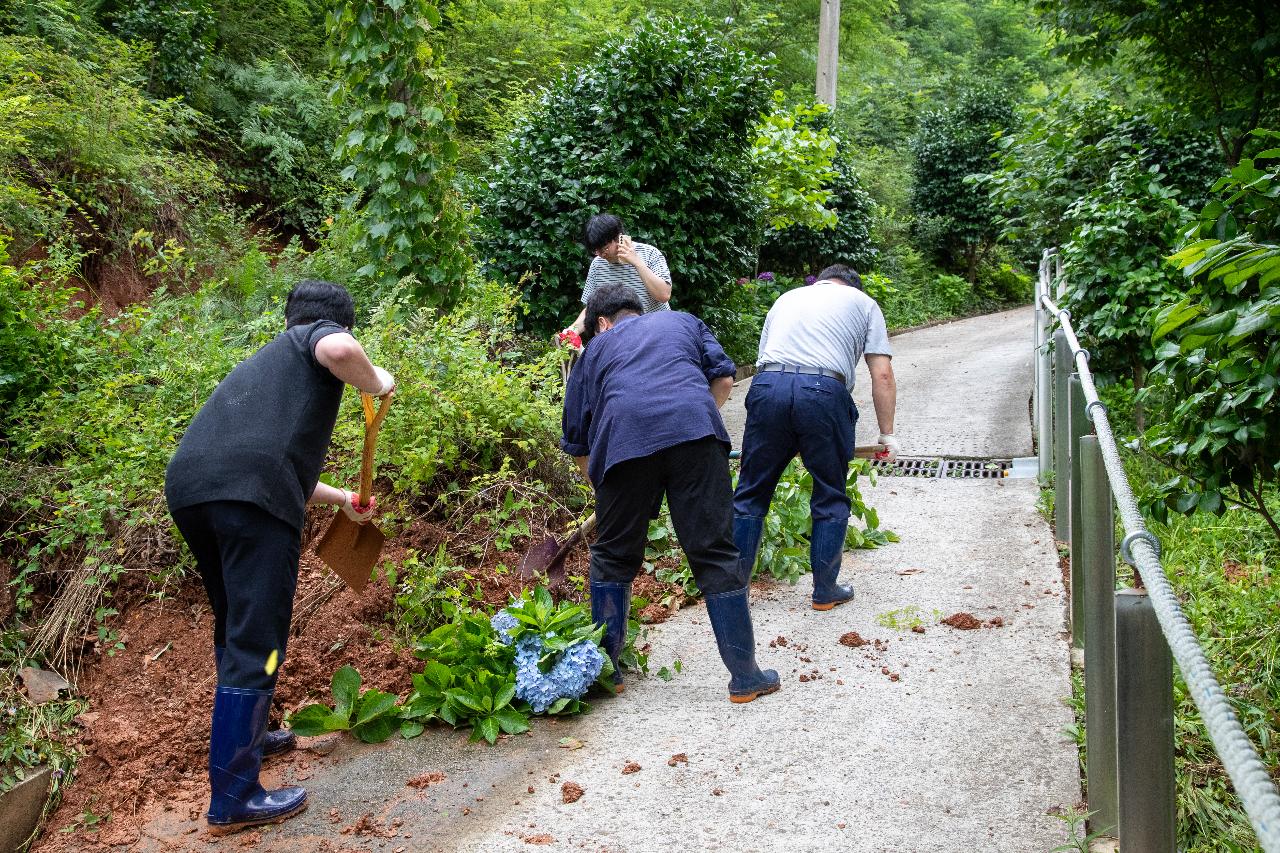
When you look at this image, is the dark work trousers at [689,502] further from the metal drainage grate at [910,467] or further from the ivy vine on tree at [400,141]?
the metal drainage grate at [910,467]

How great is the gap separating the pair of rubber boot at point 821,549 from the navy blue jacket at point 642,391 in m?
0.96

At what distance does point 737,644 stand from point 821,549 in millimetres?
1139

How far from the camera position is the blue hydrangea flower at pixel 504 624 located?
430 cm

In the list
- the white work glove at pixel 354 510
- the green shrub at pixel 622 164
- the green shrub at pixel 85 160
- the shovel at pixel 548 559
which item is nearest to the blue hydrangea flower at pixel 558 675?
the white work glove at pixel 354 510

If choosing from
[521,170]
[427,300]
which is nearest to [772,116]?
[521,170]

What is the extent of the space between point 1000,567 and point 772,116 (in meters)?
7.77

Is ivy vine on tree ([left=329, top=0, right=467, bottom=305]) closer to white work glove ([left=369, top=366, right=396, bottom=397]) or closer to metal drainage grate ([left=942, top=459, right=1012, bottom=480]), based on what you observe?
white work glove ([left=369, top=366, right=396, bottom=397])

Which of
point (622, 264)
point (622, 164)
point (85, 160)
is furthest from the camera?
point (622, 164)

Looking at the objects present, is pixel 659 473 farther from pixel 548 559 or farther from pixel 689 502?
pixel 548 559

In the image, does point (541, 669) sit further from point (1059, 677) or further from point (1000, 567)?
point (1000, 567)

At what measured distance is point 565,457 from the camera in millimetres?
6246

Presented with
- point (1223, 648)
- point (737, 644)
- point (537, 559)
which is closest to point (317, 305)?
point (537, 559)

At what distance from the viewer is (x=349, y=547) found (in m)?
4.18

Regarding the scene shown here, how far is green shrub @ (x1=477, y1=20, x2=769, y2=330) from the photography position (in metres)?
8.75
